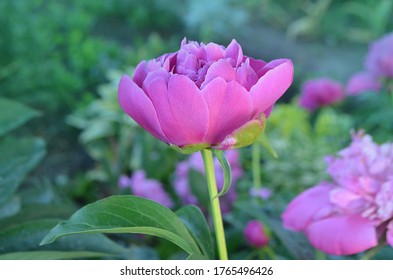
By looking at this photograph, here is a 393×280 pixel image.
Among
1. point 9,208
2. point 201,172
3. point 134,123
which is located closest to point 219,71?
point 9,208

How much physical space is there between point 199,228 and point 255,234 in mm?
244

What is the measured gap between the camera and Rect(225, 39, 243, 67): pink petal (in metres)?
0.29

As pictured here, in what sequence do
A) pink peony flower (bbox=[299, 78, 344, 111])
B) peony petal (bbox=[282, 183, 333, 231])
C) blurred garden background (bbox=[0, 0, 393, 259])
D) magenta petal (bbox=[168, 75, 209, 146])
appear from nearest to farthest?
magenta petal (bbox=[168, 75, 209, 146]), peony petal (bbox=[282, 183, 333, 231]), blurred garden background (bbox=[0, 0, 393, 259]), pink peony flower (bbox=[299, 78, 344, 111])

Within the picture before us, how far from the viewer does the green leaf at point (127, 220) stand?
313 mm

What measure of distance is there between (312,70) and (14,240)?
4.05 ft

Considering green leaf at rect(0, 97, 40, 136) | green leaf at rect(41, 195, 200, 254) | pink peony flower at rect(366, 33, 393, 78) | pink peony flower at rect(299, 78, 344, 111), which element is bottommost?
green leaf at rect(41, 195, 200, 254)

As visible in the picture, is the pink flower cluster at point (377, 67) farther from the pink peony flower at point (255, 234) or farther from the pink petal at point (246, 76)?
the pink petal at point (246, 76)

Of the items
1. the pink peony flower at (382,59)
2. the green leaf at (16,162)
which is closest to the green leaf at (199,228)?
the green leaf at (16,162)

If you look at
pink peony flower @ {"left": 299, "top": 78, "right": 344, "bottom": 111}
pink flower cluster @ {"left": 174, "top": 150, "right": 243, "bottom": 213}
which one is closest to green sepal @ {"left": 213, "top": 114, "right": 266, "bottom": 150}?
pink flower cluster @ {"left": 174, "top": 150, "right": 243, "bottom": 213}

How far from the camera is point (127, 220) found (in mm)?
323

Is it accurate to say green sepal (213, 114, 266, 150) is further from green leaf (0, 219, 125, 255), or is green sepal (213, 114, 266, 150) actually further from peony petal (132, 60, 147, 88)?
green leaf (0, 219, 125, 255)

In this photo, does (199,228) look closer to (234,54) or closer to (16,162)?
(234,54)

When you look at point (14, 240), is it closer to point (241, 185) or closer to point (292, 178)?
point (241, 185)

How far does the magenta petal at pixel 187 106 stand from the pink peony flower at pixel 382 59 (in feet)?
1.85
